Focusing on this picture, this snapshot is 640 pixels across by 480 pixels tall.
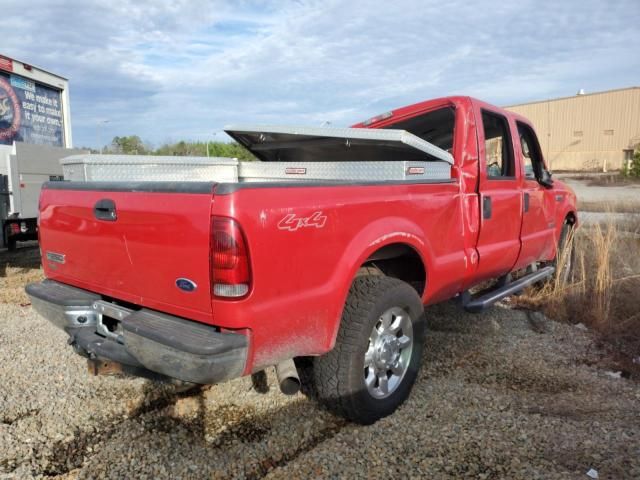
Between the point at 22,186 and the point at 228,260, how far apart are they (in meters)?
5.48

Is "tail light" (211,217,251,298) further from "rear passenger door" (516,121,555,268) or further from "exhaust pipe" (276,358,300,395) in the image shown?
"rear passenger door" (516,121,555,268)

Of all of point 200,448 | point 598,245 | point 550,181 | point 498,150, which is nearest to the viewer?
point 200,448

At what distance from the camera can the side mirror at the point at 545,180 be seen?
509 centimetres

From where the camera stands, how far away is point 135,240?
262 cm

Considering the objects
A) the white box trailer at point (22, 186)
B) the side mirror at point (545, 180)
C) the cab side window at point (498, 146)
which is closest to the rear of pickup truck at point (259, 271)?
the cab side window at point (498, 146)

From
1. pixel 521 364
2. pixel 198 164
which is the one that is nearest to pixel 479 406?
pixel 521 364

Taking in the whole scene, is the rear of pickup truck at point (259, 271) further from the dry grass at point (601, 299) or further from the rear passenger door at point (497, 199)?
the dry grass at point (601, 299)

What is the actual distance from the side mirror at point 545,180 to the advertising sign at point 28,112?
7106 millimetres

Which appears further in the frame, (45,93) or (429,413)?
(45,93)

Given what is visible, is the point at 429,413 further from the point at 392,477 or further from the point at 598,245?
the point at 598,245

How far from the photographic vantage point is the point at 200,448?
112 inches

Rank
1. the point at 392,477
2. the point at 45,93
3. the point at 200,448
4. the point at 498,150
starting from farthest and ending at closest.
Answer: the point at 45,93
the point at 498,150
the point at 200,448
the point at 392,477

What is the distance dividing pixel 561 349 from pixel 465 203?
1679mm

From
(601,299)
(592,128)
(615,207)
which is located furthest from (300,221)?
(592,128)
